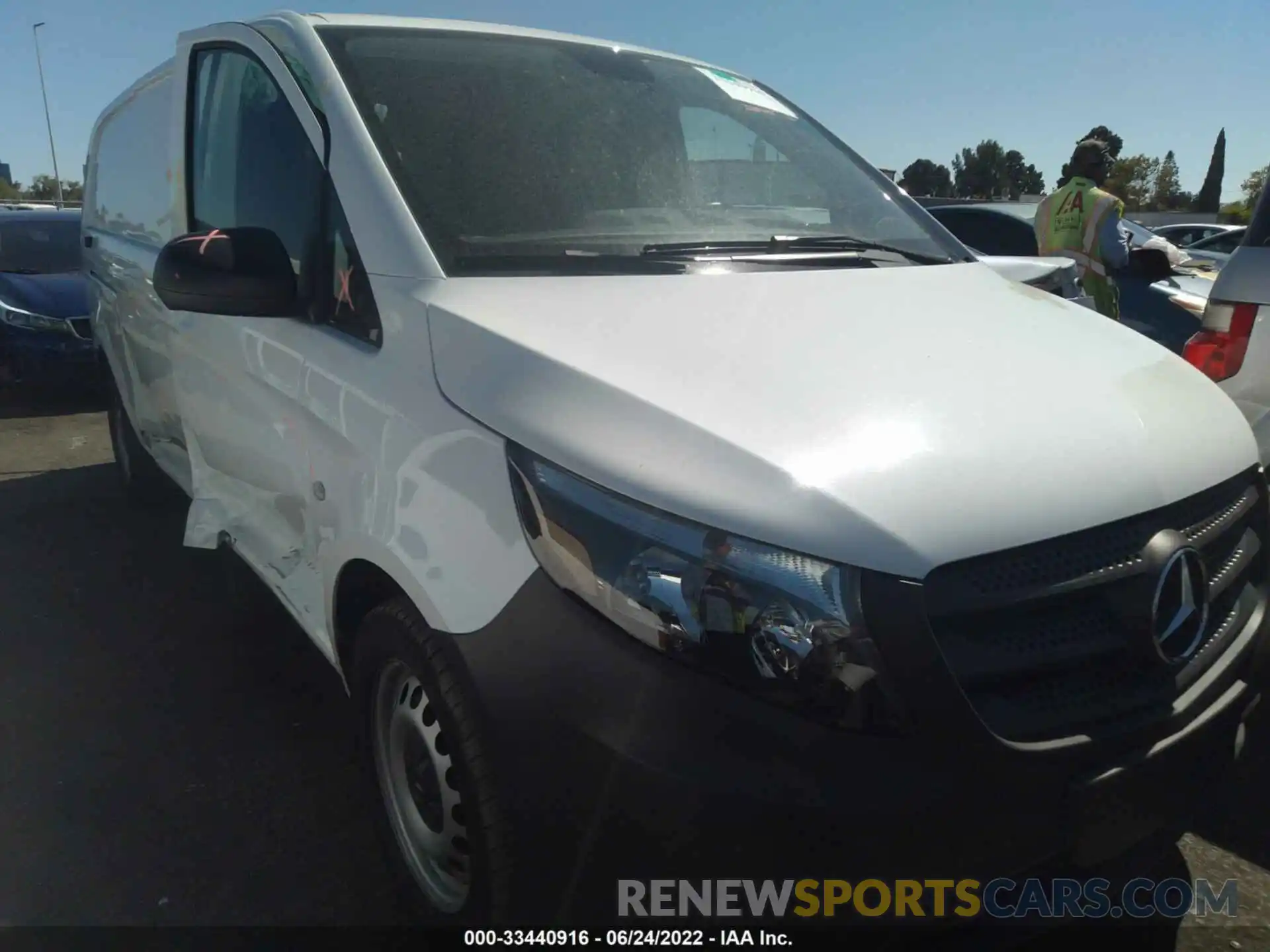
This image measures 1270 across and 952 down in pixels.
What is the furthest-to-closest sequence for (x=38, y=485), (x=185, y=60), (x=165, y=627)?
(x=38, y=485)
(x=165, y=627)
(x=185, y=60)

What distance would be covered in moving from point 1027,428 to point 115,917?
7.23 feet

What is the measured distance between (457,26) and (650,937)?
7.91 ft

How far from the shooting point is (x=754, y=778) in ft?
4.68

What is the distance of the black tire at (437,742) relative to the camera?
1.70 meters

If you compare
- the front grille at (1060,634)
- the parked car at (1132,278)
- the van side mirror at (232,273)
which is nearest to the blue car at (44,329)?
the van side mirror at (232,273)

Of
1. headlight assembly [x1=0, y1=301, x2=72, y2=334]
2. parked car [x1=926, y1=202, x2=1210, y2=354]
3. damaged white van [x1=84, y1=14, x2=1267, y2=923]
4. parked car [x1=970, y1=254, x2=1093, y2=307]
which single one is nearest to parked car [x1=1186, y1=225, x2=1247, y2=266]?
parked car [x1=926, y1=202, x2=1210, y2=354]

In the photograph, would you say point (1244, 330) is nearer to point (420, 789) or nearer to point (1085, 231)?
point (420, 789)

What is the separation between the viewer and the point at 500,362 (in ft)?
5.92

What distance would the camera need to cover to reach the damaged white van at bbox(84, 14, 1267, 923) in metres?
1.46

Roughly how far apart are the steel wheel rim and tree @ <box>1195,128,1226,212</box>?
65.2 meters

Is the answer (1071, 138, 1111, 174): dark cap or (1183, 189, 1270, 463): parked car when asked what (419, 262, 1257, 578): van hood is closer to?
(1183, 189, 1270, 463): parked car

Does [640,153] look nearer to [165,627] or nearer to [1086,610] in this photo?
[1086,610]

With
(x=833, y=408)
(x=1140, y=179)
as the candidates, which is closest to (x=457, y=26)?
(x=833, y=408)

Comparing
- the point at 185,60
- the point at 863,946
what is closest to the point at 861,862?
the point at 863,946
